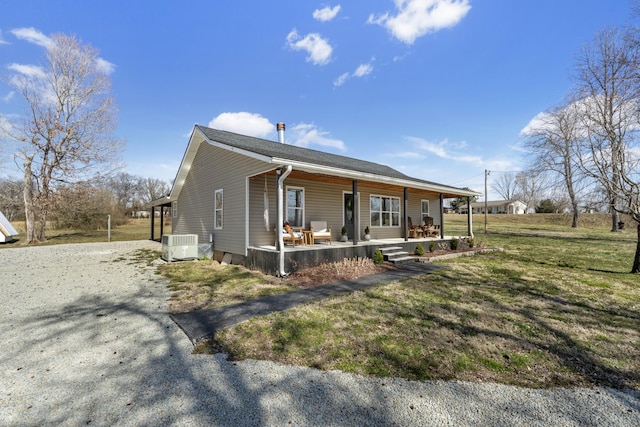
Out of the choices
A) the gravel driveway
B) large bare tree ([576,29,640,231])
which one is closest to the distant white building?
large bare tree ([576,29,640,231])

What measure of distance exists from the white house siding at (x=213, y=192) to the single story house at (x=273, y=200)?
29 mm

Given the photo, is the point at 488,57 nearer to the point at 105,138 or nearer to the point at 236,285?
the point at 236,285

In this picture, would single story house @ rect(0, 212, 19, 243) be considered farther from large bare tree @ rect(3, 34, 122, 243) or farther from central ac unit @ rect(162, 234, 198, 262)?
central ac unit @ rect(162, 234, 198, 262)

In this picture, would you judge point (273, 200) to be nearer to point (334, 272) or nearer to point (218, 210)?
point (218, 210)

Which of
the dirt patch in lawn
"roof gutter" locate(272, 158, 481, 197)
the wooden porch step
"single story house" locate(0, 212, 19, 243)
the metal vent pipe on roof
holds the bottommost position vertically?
the dirt patch in lawn

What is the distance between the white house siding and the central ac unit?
0.81 m

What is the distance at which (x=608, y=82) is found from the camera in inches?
306

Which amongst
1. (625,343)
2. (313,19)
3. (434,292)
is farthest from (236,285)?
(313,19)

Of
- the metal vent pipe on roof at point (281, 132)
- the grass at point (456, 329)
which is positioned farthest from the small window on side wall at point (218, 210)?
the metal vent pipe on roof at point (281, 132)

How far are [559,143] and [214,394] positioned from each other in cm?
1504

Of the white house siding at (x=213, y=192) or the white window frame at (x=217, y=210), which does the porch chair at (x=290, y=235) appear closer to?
the white house siding at (x=213, y=192)

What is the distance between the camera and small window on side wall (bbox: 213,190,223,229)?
33.2 feet

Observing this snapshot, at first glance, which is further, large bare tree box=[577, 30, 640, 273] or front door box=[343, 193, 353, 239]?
front door box=[343, 193, 353, 239]

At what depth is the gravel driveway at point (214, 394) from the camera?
83.6 inches
